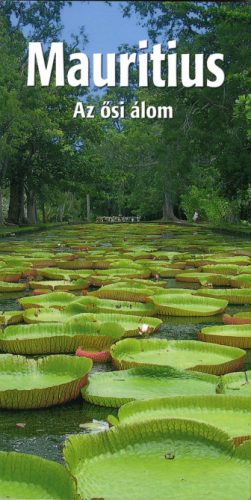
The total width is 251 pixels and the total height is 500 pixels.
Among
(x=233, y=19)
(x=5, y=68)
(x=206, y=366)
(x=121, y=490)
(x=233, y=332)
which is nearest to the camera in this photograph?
(x=121, y=490)

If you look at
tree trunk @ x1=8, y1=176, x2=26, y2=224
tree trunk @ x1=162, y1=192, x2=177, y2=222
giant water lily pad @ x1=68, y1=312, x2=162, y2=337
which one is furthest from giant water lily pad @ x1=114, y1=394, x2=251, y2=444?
tree trunk @ x1=162, y1=192, x2=177, y2=222

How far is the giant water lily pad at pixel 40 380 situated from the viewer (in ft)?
7.36

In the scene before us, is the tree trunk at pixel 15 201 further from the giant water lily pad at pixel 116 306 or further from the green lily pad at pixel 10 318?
the green lily pad at pixel 10 318

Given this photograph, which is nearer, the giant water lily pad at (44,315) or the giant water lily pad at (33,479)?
the giant water lily pad at (33,479)

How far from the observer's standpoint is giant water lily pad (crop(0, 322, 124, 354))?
3.10 m

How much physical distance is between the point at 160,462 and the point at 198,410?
47cm

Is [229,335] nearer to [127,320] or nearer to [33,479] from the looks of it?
[127,320]

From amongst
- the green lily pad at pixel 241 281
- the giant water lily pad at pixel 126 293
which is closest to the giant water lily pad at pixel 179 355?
the giant water lily pad at pixel 126 293

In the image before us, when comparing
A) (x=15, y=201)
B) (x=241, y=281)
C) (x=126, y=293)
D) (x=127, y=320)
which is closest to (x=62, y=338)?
(x=127, y=320)

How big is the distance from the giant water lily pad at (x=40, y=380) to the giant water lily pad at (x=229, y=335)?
1.05m

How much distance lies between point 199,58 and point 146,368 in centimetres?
1366

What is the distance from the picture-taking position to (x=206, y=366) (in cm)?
266

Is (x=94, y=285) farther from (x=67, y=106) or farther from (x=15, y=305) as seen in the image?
(x=67, y=106)

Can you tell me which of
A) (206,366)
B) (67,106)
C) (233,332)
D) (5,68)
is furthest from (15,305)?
(67,106)
